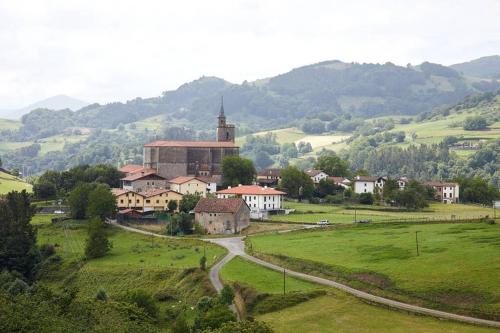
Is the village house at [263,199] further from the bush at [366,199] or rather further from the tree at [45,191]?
the tree at [45,191]

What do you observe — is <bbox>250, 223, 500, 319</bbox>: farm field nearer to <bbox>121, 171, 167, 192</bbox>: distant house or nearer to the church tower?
<bbox>121, 171, 167, 192</bbox>: distant house

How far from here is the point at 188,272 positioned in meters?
67.2

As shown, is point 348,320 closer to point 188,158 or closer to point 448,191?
point 448,191

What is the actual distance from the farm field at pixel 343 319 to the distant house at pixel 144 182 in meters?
65.8

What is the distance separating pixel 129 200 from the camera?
105 meters

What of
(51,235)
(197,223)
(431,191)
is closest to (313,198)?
(431,191)

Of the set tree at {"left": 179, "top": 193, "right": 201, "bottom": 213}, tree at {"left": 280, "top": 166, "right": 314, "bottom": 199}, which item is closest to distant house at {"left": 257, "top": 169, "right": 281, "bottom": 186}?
tree at {"left": 280, "top": 166, "right": 314, "bottom": 199}

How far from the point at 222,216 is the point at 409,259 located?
3350cm

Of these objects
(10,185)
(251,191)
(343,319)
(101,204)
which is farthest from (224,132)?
(343,319)

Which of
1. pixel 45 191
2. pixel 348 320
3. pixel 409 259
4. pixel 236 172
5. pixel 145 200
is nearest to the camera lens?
pixel 348 320

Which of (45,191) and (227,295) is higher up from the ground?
(45,191)

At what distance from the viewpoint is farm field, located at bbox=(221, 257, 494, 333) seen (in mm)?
47125

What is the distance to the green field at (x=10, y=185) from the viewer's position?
135538mm

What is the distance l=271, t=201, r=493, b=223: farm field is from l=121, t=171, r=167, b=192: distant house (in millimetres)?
22474
